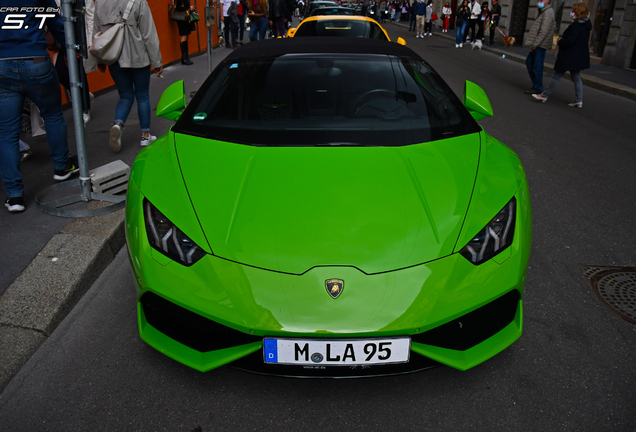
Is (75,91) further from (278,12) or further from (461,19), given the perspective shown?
(461,19)

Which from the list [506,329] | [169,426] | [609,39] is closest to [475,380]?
[506,329]

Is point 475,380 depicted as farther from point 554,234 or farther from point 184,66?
point 184,66

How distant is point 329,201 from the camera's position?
2.25 metres

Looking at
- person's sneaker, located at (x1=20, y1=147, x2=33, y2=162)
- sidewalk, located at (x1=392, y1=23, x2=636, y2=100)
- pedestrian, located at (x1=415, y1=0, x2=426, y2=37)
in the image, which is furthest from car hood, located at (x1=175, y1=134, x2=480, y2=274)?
pedestrian, located at (x1=415, y1=0, x2=426, y2=37)

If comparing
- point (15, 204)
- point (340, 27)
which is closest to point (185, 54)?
point (340, 27)

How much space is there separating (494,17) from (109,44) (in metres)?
21.0

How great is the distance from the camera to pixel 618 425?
203 cm

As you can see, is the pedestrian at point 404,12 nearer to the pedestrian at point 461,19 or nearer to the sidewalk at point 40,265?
the pedestrian at point 461,19

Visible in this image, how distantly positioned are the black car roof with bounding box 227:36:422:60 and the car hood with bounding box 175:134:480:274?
3.45 feet

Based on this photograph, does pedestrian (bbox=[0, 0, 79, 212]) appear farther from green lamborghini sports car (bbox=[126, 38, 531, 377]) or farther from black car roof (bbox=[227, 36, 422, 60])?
green lamborghini sports car (bbox=[126, 38, 531, 377])

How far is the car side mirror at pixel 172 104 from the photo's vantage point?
320 centimetres

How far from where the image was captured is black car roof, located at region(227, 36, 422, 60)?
3.46 meters

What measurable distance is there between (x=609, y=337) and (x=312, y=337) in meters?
1.69

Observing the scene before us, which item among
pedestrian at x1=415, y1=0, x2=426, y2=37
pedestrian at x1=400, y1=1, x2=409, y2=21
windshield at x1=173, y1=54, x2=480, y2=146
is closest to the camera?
windshield at x1=173, y1=54, x2=480, y2=146
